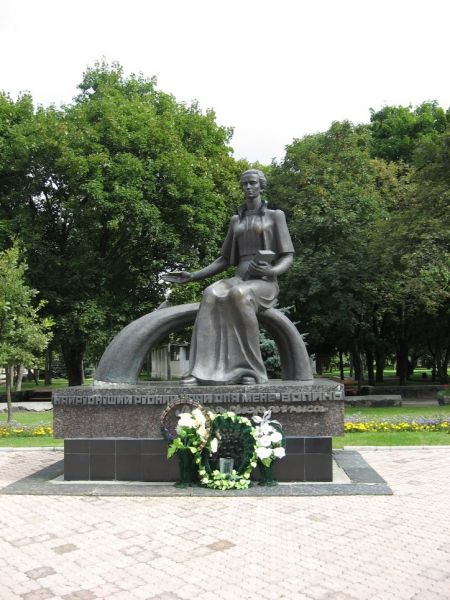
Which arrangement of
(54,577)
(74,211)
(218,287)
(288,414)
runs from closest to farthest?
(54,577) → (288,414) → (218,287) → (74,211)

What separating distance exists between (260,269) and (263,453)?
8.66ft

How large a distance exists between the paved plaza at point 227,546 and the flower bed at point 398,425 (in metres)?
5.88

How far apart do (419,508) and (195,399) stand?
2940 mm

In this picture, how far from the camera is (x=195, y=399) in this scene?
306 inches

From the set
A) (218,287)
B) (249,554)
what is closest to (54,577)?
(249,554)

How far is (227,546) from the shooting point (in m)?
5.19

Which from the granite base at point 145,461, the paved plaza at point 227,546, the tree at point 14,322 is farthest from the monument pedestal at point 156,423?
the tree at point 14,322

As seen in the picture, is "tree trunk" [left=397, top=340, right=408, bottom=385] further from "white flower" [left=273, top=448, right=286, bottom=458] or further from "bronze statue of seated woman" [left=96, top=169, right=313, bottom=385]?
"white flower" [left=273, top=448, right=286, bottom=458]

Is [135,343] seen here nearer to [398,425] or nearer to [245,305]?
[245,305]

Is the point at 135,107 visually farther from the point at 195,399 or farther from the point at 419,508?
the point at 419,508

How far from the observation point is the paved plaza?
4.25 m

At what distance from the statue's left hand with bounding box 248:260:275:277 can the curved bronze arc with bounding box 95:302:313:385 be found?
53 cm

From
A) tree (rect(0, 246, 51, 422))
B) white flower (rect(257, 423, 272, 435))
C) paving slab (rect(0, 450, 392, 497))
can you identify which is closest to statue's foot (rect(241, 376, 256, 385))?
white flower (rect(257, 423, 272, 435))

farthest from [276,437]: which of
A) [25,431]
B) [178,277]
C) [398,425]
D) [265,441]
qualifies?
[25,431]
